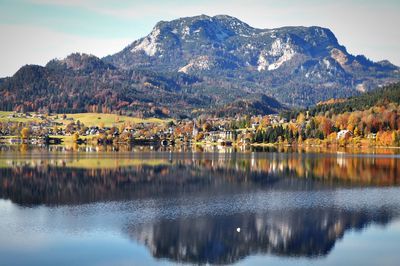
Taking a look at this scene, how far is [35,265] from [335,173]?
56.7 m

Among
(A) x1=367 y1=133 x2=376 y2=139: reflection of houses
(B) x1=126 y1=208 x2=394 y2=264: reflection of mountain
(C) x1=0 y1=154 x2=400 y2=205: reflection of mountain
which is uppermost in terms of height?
(A) x1=367 y1=133 x2=376 y2=139: reflection of houses

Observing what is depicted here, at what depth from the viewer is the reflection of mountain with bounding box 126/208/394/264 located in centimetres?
3341

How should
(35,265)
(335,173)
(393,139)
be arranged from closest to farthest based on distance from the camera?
(35,265) → (335,173) → (393,139)

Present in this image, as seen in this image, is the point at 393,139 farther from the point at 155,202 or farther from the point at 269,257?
the point at 269,257

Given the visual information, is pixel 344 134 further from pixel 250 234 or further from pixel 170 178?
pixel 250 234

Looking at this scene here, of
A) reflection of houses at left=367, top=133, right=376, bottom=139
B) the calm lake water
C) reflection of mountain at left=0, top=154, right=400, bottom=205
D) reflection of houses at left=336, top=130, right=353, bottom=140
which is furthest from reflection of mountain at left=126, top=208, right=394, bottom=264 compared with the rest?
reflection of houses at left=336, top=130, right=353, bottom=140

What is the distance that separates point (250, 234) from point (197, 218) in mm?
6418

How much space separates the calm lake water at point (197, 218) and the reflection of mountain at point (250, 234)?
0.08m

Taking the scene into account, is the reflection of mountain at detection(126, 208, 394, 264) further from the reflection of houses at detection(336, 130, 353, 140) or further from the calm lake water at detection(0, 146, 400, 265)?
the reflection of houses at detection(336, 130, 353, 140)

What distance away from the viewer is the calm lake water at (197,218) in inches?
1287

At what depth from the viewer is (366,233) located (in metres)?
38.7

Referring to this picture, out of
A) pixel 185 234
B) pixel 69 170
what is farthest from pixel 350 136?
pixel 185 234

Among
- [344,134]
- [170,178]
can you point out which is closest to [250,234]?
[170,178]

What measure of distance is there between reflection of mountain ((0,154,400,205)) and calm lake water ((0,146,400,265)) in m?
0.15
